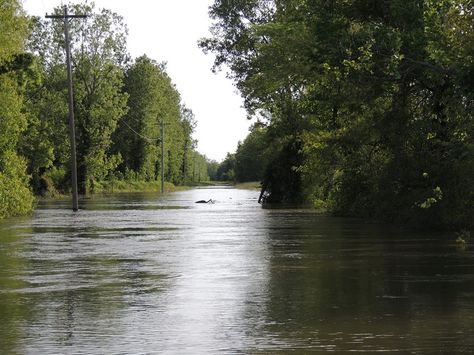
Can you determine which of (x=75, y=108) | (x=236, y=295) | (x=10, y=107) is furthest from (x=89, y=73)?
(x=236, y=295)

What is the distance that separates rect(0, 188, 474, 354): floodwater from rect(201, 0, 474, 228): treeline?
3.04 meters

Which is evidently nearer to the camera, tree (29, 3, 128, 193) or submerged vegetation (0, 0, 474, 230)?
submerged vegetation (0, 0, 474, 230)

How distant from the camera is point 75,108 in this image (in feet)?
298

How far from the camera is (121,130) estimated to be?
A: 384 ft

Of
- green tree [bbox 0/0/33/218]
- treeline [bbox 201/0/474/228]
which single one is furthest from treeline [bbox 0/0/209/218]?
treeline [bbox 201/0/474/228]

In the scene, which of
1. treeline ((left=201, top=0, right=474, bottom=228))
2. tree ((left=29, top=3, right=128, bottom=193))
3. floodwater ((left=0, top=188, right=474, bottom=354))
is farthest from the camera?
tree ((left=29, top=3, right=128, bottom=193))

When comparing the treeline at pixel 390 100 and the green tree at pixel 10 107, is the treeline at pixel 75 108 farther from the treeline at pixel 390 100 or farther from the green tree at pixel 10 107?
the treeline at pixel 390 100

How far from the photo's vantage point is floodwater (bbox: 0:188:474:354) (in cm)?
973

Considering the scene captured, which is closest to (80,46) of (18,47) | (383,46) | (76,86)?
(76,86)

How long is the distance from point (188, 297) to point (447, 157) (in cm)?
1660

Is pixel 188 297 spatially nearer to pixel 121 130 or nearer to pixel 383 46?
pixel 383 46

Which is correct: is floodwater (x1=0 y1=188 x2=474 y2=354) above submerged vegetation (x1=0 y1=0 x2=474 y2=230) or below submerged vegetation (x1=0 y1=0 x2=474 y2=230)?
below

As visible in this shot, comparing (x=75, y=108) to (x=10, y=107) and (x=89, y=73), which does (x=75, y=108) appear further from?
(x=10, y=107)

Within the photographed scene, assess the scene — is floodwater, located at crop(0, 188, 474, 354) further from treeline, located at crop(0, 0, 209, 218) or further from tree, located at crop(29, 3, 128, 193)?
tree, located at crop(29, 3, 128, 193)
